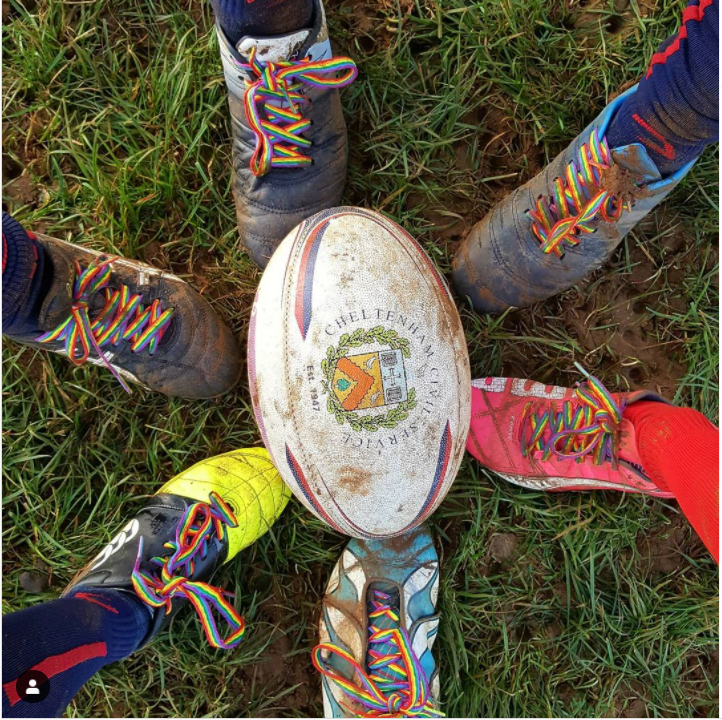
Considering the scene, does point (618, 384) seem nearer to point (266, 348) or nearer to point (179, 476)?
point (266, 348)

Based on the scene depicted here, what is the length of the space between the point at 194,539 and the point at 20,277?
0.85 m

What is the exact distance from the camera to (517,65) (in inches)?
75.4

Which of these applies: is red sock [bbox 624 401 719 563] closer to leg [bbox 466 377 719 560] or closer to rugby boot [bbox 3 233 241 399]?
Result: leg [bbox 466 377 719 560]

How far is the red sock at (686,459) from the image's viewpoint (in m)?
1.47

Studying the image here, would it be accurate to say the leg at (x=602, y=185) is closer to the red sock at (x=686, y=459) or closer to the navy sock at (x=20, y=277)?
the red sock at (x=686, y=459)

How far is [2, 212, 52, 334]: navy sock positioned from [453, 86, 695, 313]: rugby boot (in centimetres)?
117

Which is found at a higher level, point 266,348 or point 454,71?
point 454,71

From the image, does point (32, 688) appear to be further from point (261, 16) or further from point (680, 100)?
point (680, 100)

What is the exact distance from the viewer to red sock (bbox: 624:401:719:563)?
1.47 metres

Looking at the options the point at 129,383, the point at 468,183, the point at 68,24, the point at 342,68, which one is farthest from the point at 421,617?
the point at 68,24

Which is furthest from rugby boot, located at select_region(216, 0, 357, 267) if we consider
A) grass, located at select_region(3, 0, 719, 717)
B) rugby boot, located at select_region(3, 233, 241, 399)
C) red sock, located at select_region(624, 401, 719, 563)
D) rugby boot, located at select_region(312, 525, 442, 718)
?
red sock, located at select_region(624, 401, 719, 563)

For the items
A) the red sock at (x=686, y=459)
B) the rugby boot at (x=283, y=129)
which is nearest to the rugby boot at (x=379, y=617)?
the red sock at (x=686, y=459)

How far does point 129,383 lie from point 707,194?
1972 mm

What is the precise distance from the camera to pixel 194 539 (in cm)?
175
